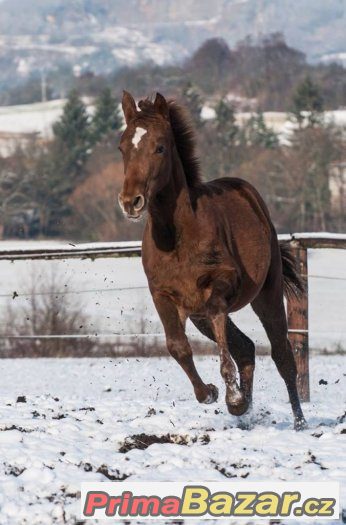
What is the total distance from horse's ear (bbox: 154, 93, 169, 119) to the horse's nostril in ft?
2.52

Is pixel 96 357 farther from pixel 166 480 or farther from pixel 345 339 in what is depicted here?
pixel 166 480

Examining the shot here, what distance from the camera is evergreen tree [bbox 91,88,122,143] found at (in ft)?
302

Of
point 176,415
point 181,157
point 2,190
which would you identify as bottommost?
point 2,190

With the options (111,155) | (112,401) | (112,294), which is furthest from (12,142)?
(112,401)

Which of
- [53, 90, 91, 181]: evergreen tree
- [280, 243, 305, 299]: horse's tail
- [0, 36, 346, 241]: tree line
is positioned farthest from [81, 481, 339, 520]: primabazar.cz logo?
[53, 90, 91, 181]: evergreen tree

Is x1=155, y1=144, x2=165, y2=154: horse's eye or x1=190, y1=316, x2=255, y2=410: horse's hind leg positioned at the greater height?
x1=155, y1=144, x2=165, y2=154: horse's eye

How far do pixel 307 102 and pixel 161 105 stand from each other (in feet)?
295

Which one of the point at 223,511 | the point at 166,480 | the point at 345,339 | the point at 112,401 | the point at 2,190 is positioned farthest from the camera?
the point at 2,190

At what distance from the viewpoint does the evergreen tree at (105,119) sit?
92188 mm

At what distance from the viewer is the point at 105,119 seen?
92875mm

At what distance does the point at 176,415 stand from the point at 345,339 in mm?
8724

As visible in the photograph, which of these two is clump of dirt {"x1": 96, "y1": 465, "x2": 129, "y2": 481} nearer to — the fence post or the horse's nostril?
the horse's nostril

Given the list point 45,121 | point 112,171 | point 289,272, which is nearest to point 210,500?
point 289,272

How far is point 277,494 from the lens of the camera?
5578 mm
